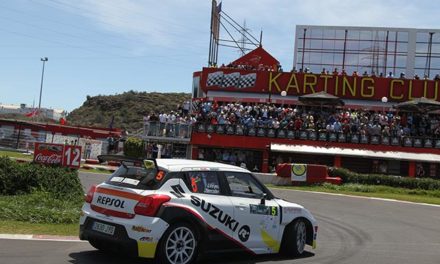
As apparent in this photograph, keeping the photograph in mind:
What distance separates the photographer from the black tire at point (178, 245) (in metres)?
7.26

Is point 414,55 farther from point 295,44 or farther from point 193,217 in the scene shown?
point 193,217

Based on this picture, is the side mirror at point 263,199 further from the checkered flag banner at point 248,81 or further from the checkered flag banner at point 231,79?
the checkered flag banner at point 231,79

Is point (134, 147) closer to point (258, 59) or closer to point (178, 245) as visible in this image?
point (258, 59)

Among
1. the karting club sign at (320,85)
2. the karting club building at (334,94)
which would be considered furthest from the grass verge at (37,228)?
the karting club sign at (320,85)

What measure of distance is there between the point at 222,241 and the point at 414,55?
52376mm

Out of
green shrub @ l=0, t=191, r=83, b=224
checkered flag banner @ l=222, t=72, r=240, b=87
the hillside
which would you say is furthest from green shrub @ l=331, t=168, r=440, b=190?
the hillside

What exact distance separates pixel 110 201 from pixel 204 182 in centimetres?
143

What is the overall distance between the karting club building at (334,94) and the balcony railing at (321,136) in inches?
2.6

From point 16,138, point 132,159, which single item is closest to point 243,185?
point 132,159

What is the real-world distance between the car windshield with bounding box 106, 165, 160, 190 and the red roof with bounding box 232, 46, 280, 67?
133ft

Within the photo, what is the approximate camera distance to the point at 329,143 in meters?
35.9

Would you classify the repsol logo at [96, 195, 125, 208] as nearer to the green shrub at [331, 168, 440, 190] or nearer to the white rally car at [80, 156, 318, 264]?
the white rally car at [80, 156, 318, 264]

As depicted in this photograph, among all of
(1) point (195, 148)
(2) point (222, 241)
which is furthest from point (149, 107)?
(2) point (222, 241)

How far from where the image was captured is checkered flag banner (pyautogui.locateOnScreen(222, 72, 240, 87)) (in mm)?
44909
